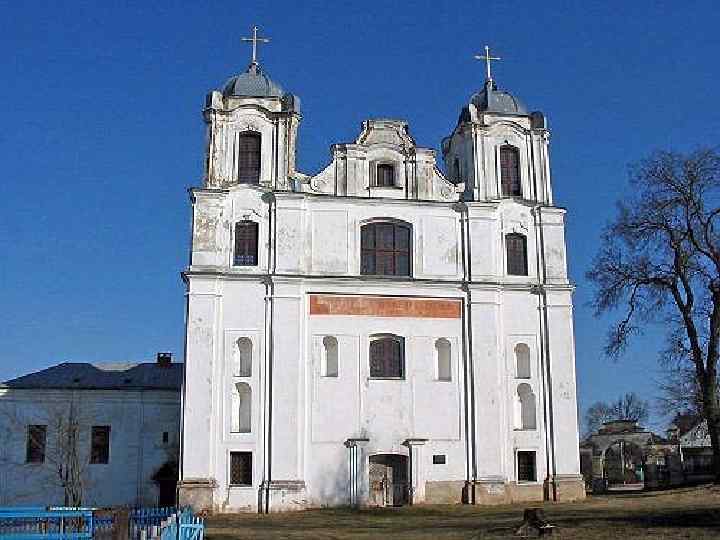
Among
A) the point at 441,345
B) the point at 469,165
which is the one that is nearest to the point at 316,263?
the point at 441,345

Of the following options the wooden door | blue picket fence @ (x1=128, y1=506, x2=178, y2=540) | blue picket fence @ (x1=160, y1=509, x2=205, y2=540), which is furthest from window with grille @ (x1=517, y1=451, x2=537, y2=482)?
blue picket fence @ (x1=128, y1=506, x2=178, y2=540)

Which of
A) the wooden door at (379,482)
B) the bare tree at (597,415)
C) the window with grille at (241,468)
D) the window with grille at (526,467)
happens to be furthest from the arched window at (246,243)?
the bare tree at (597,415)

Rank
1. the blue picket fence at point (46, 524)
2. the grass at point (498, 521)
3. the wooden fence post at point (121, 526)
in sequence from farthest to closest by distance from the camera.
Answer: the grass at point (498, 521) → the wooden fence post at point (121, 526) → the blue picket fence at point (46, 524)

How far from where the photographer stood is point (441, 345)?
3067cm

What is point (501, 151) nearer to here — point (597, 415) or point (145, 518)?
point (145, 518)

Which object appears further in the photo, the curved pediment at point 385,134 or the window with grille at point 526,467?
the curved pediment at point 385,134

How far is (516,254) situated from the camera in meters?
32.1

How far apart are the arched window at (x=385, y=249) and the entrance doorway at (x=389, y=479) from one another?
637 cm

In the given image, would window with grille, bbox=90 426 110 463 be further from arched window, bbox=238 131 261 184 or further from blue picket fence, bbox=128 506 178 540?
blue picket fence, bbox=128 506 178 540

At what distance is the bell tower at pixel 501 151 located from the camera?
32.5m

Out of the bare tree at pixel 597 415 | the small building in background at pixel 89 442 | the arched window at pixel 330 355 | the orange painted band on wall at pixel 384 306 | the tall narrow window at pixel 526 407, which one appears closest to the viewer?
the arched window at pixel 330 355

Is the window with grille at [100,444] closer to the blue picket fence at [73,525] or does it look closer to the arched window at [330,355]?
the arched window at [330,355]

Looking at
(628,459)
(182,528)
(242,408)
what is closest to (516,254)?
(242,408)

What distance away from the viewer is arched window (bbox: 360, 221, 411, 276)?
30875mm
